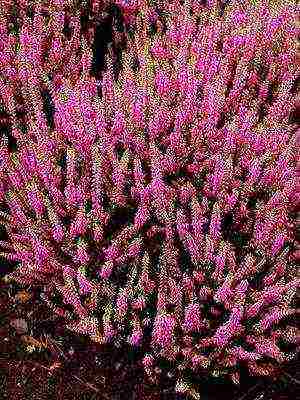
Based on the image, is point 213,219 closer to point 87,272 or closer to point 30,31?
point 87,272

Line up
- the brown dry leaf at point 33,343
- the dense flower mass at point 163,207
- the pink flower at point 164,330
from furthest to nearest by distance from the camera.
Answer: the brown dry leaf at point 33,343
the dense flower mass at point 163,207
the pink flower at point 164,330

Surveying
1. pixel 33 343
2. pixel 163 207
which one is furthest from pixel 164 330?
pixel 33 343

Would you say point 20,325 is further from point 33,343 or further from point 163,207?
point 163,207

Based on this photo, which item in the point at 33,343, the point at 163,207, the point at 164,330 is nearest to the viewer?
the point at 164,330

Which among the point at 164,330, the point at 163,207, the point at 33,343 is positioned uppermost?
the point at 163,207

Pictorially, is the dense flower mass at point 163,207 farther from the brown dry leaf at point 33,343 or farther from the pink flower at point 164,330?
the brown dry leaf at point 33,343

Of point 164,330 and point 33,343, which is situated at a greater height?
point 164,330

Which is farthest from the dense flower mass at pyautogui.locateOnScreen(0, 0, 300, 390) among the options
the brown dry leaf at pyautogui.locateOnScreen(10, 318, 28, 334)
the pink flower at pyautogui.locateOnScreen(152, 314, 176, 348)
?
the brown dry leaf at pyautogui.locateOnScreen(10, 318, 28, 334)

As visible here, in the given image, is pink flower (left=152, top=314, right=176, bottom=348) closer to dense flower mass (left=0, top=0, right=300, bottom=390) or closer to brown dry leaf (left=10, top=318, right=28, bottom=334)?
dense flower mass (left=0, top=0, right=300, bottom=390)

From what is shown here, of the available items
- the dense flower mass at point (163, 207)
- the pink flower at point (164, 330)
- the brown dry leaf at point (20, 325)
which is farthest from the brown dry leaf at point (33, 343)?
the pink flower at point (164, 330)
